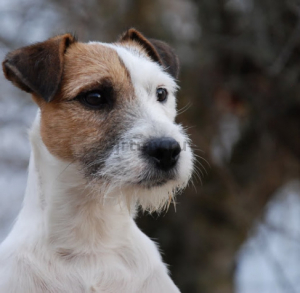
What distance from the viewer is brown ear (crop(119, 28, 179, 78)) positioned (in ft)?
18.2

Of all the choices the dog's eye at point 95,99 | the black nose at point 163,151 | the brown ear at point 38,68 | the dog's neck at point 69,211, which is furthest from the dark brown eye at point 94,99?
the black nose at point 163,151

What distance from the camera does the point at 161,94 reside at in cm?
489

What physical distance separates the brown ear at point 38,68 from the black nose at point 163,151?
2.96 ft

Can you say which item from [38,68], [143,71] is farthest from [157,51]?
[38,68]

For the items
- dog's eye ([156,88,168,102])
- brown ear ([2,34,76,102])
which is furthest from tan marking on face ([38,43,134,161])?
dog's eye ([156,88,168,102])

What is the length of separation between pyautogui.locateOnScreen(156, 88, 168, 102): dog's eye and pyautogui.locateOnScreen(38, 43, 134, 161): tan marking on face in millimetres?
345

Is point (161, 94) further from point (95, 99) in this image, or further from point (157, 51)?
point (157, 51)

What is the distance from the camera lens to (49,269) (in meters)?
4.18

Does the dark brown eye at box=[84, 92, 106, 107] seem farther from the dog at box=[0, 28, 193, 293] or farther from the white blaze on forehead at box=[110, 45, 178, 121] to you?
the white blaze on forehead at box=[110, 45, 178, 121]

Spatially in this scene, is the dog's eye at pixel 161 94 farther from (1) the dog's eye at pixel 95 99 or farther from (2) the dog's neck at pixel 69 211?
(2) the dog's neck at pixel 69 211

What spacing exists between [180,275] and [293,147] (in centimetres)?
309

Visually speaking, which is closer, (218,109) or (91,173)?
(91,173)

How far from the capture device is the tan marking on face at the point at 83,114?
4.34 m

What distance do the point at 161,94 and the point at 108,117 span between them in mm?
666
